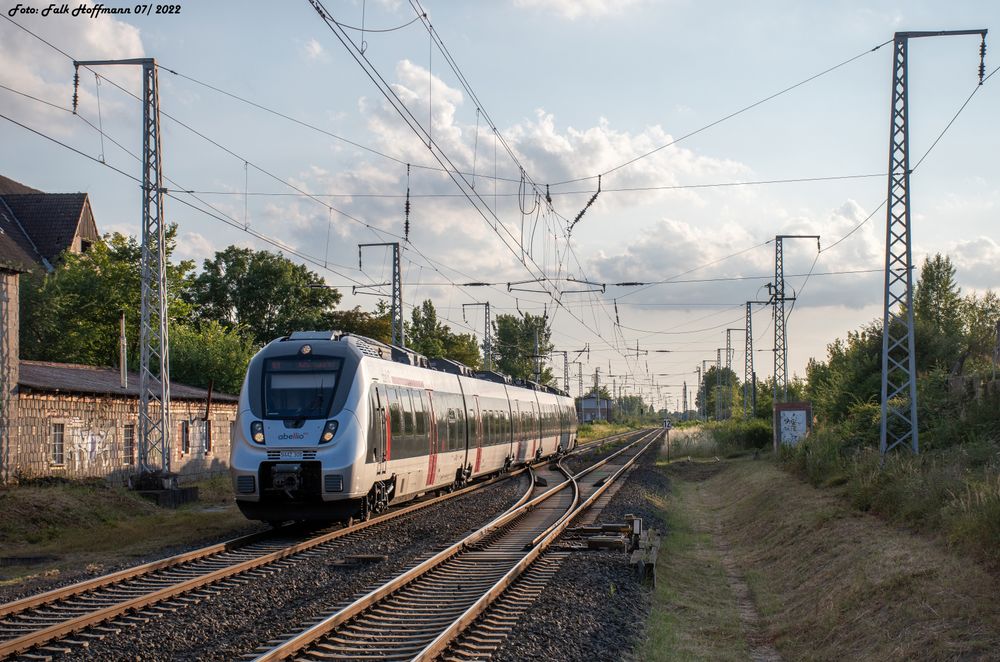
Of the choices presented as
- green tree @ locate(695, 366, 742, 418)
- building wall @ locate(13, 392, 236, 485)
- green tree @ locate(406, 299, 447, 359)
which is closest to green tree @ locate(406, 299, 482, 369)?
green tree @ locate(406, 299, 447, 359)

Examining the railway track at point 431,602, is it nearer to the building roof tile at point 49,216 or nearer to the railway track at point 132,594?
the railway track at point 132,594

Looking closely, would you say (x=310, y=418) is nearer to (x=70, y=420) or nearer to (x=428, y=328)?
(x=70, y=420)

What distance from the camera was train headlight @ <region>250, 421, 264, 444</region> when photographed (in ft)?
53.1

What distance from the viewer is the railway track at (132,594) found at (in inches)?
342

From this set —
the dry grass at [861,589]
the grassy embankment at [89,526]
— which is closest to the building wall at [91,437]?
the grassy embankment at [89,526]

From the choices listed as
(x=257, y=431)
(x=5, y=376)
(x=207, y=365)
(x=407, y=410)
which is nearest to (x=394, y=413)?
(x=407, y=410)

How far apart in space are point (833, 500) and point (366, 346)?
8903 mm

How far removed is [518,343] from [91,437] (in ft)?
289

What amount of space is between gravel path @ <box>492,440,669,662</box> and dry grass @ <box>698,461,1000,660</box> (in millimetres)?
1624

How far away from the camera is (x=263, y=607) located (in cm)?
1033

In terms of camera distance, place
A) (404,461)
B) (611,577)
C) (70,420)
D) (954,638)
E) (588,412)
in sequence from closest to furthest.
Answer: (954,638) < (611,577) < (404,461) < (70,420) < (588,412)

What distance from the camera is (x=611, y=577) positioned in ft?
40.4

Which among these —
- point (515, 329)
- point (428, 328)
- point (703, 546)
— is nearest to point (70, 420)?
point (703, 546)

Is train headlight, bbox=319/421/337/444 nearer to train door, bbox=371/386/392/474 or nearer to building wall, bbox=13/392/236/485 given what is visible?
train door, bbox=371/386/392/474
